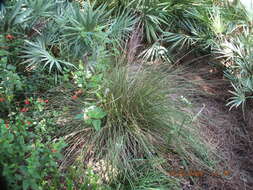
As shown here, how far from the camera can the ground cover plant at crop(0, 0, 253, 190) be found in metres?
2.44

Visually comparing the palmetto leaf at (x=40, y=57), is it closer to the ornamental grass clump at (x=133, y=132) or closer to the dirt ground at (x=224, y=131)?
the ornamental grass clump at (x=133, y=132)

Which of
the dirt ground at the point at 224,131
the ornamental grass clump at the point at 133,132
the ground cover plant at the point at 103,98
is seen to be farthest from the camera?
the dirt ground at the point at 224,131

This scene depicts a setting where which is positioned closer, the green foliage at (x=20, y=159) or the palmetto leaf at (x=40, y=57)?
the green foliage at (x=20, y=159)

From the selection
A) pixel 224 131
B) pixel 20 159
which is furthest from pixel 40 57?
pixel 224 131

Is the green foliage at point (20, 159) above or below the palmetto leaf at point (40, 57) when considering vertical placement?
below

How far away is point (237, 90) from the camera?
11.2ft

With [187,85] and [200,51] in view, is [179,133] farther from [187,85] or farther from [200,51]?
[200,51]

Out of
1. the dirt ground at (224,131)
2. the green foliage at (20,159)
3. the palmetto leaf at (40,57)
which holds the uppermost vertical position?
the palmetto leaf at (40,57)

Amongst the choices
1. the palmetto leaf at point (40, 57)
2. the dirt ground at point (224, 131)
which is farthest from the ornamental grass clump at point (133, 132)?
the palmetto leaf at point (40, 57)

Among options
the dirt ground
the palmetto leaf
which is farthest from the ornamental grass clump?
the palmetto leaf

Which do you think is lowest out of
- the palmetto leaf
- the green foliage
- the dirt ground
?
the dirt ground

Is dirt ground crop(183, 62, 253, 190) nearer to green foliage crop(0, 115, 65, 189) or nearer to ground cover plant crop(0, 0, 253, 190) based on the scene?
ground cover plant crop(0, 0, 253, 190)

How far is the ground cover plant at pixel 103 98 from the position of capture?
2.44 m

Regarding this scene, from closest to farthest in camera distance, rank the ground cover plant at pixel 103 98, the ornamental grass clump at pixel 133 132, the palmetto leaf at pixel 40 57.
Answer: the ground cover plant at pixel 103 98 < the ornamental grass clump at pixel 133 132 < the palmetto leaf at pixel 40 57
